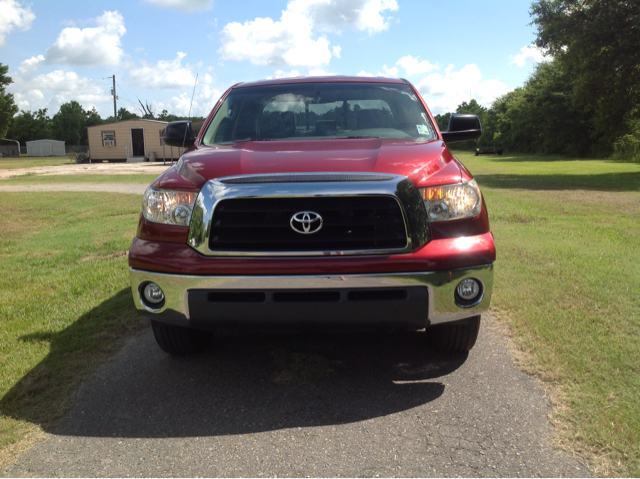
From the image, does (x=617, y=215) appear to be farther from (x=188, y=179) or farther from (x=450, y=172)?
(x=188, y=179)

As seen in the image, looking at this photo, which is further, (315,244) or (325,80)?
(325,80)

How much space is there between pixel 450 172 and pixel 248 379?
1749 millimetres

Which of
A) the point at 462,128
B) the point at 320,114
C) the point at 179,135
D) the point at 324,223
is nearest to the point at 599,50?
the point at 462,128

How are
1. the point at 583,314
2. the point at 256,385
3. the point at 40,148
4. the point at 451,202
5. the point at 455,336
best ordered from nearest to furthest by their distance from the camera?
the point at 451,202 → the point at 256,385 → the point at 455,336 → the point at 583,314 → the point at 40,148

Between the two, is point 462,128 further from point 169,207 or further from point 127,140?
point 127,140

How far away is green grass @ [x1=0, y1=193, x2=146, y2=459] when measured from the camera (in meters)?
3.25

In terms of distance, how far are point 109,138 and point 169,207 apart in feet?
157

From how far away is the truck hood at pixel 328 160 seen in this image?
3146 millimetres

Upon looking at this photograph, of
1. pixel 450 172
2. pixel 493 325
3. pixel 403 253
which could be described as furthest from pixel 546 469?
pixel 493 325

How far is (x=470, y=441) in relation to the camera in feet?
8.91

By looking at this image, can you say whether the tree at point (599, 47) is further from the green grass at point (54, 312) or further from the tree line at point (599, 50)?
the green grass at point (54, 312)

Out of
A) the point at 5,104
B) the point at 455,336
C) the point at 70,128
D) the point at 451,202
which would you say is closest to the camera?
the point at 451,202

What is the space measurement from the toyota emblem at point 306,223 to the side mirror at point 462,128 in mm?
2149

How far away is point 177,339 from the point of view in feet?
12.2
